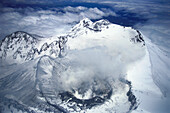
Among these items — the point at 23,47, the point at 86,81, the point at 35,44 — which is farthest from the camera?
the point at 23,47

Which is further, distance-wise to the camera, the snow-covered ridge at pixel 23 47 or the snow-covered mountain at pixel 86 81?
the snow-covered ridge at pixel 23 47

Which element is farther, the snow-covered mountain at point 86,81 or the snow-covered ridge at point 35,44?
the snow-covered ridge at point 35,44

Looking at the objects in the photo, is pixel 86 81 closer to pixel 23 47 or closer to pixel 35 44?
pixel 35 44

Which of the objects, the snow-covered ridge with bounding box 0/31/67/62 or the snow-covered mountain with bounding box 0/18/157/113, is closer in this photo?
the snow-covered mountain with bounding box 0/18/157/113

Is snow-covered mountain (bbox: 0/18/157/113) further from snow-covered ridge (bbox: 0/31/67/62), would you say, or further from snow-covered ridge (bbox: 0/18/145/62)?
snow-covered ridge (bbox: 0/31/67/62)

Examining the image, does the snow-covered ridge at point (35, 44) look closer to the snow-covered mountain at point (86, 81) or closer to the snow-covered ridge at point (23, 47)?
the snow-covered ridge at point (23, 47)

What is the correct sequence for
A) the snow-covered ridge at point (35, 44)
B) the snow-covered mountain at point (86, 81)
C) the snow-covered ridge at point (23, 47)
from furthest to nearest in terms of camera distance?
the snow-covered ridge at point (23, 47) → the snow-covered ridge at point (35, 44) → the snow-covered mountain at point (86, 81)

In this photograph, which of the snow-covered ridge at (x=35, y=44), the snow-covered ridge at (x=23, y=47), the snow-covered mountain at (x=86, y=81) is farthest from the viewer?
the snow-covered ridge at (x=23, y=47)

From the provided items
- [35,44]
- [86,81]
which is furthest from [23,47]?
[86,81]

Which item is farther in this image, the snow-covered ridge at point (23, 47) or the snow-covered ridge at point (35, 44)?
the snow-covered ridge at point (23, 47)

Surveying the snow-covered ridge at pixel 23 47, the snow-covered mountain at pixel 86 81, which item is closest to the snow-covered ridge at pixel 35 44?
the snow-covered ridge at pixel 23 47

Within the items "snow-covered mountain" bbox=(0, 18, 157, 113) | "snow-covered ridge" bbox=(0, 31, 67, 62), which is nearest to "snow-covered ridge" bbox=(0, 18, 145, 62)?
"snow-covered ridge" bbox=(0, 31, 67, 62)
